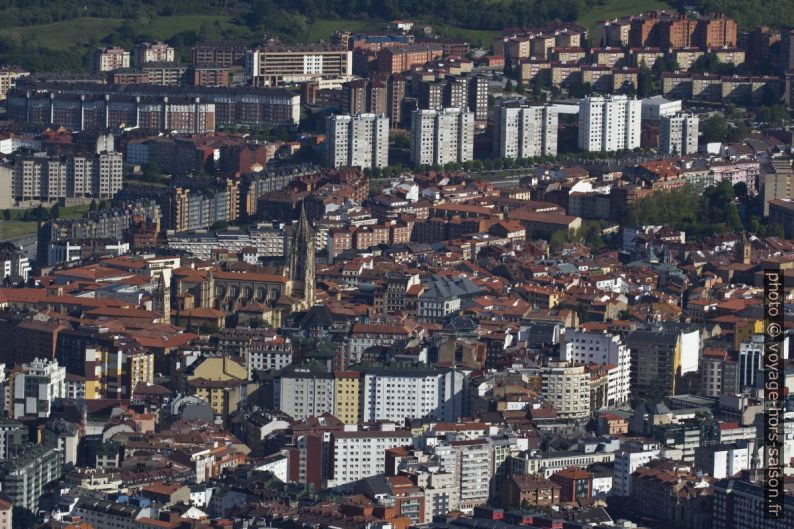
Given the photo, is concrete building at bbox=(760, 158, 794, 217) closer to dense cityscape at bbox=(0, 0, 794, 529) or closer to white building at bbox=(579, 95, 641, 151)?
dense cityscape at bbox=(0, 0, 794, 529)

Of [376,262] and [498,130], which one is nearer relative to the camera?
[376,262]

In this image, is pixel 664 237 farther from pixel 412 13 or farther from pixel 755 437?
pixel 412 13

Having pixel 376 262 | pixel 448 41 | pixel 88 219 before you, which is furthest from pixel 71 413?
pixel 448 41

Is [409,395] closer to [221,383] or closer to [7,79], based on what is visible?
[221,383]

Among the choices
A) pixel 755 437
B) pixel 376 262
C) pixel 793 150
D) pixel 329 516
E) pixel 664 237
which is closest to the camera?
pixel 329 516

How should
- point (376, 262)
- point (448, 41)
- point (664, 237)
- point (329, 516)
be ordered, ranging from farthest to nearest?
point (448, 41), point (664, 237), point (376, 262), point (329, 516)

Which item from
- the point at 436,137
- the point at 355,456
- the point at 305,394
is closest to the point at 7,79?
the point at 436,137

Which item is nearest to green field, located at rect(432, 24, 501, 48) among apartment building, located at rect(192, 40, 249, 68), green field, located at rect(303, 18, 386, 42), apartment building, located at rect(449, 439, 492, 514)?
green field, located at rect(303, 18, 386, 42)
